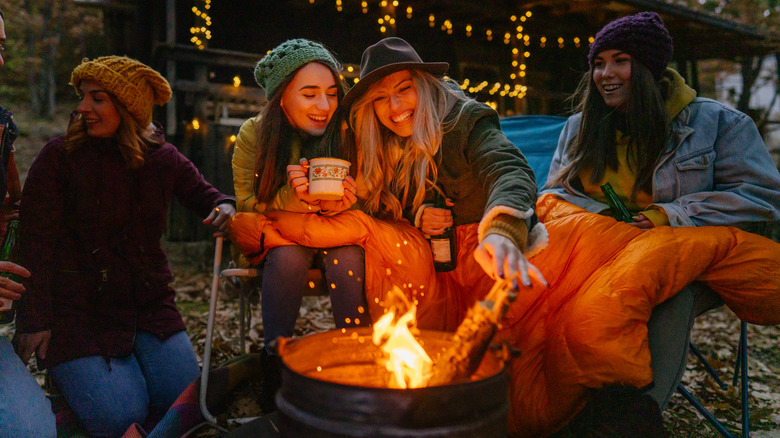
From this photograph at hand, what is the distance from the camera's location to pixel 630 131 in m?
2.54

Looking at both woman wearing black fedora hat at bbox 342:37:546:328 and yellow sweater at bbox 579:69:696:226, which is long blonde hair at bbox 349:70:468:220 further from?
yellow sweater at bbox 579:69:696:226

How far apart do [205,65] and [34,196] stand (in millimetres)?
4606

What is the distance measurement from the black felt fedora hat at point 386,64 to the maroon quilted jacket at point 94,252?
118cm

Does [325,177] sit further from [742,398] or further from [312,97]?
[742,398]

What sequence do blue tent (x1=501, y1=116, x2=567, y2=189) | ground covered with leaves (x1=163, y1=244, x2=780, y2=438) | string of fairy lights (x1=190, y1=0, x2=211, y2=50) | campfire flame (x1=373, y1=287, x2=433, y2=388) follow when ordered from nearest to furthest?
campfire flame (x1=373, y1=287, x2=433, y2=388)
ground covered with leaves (x1=163, y1=244, x2=780, y2=438)
blue tent (x1=501, y1=116, x2=567, y2=189)
string of fairy lights (x1=190, y1=0, x2=211, y2=50)

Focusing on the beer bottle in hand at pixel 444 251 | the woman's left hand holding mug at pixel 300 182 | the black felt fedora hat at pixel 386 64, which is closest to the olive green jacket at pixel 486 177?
the beer bottle in hand at pixel 444 251

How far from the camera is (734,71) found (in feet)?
52.5

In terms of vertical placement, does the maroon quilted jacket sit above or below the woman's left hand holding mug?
below

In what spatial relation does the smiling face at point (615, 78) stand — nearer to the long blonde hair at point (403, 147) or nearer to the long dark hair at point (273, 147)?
the long blonde hair at point (403, 147)

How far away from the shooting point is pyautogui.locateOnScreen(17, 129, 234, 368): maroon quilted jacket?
7.38 feet

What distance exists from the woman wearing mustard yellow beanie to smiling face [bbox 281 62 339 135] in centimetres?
61

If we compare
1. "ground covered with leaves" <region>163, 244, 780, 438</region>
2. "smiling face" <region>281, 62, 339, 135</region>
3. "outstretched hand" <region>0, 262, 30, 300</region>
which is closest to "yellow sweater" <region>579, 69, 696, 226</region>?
"ground covered with leaves" <region>163, 244, 780, 438</region>

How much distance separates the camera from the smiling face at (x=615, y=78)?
2.60 metres

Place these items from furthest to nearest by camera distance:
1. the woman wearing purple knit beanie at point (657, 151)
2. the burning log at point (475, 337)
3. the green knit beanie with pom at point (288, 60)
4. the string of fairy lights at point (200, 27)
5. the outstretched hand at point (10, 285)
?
1. the string of fairy lights at point (200, 27)
2. the green knit beanie with pom at point (288, 60)
3. the woman wearing purple knit beanie at point (657, 151)
4. the outstretched hand at point (10, 285)
5. the burning log at point (475, 337)
